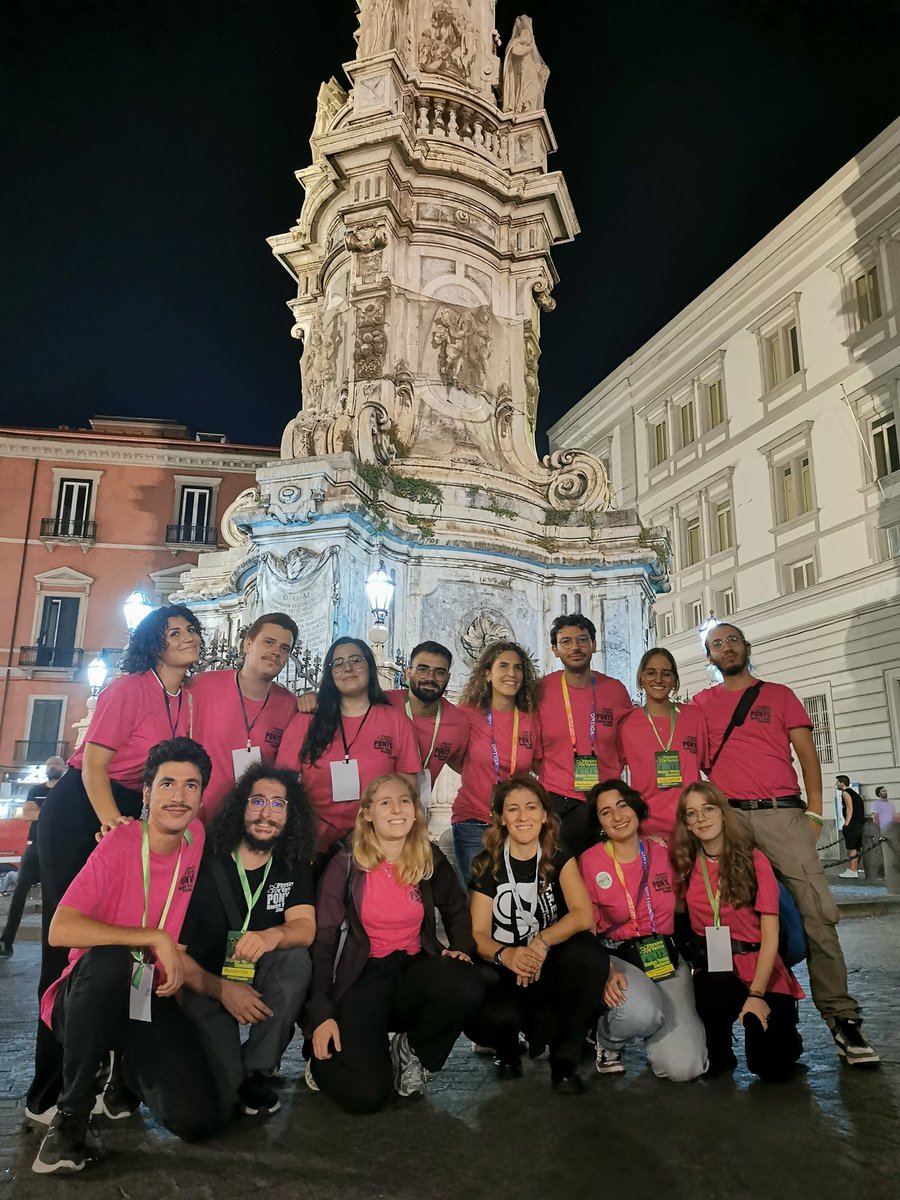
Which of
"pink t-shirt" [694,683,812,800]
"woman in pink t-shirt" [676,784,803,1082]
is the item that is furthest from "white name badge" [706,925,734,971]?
"pink t-shirt" [694,683,812,800]

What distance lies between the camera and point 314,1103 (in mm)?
3336

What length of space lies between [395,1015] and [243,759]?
129 centimetres

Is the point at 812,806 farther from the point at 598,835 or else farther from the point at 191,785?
the point at 191,785

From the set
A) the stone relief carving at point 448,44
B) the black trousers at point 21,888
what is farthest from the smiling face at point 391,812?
the stone relief carving at point 448,44

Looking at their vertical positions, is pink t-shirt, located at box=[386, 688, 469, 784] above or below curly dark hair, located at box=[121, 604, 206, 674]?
below

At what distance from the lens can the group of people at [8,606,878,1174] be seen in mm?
3105

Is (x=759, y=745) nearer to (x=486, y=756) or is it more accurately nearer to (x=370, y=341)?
(x=486, y=756)

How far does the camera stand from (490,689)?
4945mm

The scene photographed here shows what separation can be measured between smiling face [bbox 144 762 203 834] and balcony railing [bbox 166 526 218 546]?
89.1 ft

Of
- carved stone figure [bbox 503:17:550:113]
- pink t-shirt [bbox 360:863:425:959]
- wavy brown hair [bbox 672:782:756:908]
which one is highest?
carved stone figure [bbox 503:17:550:113]

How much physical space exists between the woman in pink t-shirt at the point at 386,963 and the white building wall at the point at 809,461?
61.4 ft

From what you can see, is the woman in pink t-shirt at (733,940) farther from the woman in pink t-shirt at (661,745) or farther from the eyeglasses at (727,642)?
the eyeglasses at (727,642)

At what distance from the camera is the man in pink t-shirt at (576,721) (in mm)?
4668

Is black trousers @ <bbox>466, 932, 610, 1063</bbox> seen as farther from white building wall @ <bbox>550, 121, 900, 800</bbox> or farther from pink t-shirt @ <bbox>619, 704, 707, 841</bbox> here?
white building wall @ <bbox>550, 121, 900, 800</bbox>
